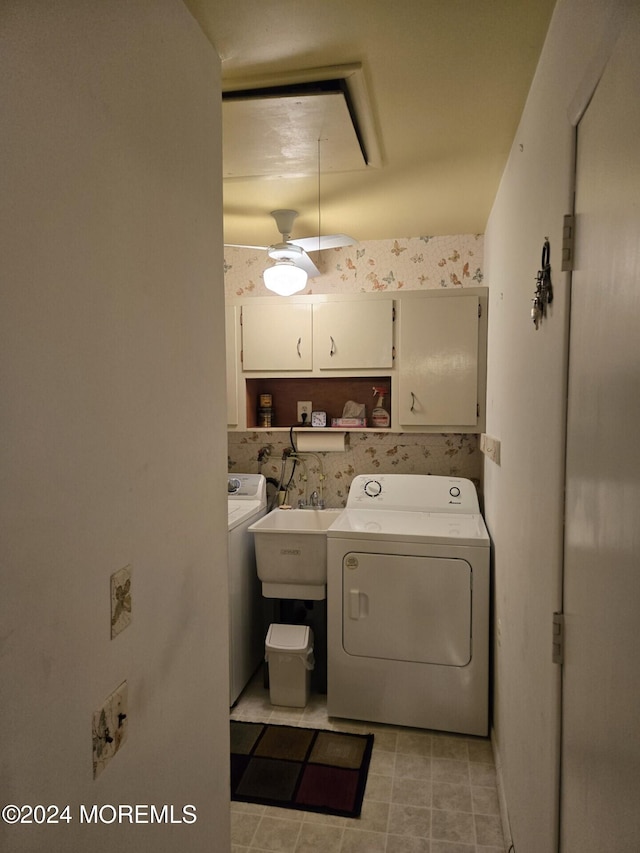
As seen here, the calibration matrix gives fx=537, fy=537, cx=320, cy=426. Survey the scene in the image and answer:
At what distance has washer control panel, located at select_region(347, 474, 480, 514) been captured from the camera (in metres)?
3.00

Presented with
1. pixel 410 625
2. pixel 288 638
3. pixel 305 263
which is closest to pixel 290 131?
pixel 305 263

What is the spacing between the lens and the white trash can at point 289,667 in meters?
2.69

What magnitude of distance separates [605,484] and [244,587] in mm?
2281

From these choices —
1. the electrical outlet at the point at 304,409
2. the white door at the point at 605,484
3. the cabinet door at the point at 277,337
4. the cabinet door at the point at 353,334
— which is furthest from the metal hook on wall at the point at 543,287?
the electrical outlet at the point at 304,409

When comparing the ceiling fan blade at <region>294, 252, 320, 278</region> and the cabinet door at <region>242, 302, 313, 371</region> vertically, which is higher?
the ceiling fan blade at <region>294, 252, 320, 278</region>

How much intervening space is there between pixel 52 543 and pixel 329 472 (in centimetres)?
265

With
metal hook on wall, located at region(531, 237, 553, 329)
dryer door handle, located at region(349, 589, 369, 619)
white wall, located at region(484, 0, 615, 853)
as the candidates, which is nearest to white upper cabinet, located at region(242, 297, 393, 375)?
white wall, located at region(484, 0, 615, 853)

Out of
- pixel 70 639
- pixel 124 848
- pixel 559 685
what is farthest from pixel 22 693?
pixel 559 685

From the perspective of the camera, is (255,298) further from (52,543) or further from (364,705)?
(52,543)

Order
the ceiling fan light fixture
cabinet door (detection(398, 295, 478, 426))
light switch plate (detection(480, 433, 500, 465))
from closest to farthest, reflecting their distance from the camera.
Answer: light switch plate (detection(480, 433, 500, 465)) → the ceiling fan light fixture → cabinet door (detection(398, 295, 478, 426))

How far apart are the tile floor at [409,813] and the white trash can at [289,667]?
434mm

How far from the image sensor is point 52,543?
0.78 metres

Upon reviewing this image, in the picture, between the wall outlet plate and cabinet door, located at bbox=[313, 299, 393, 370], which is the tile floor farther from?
cabinet door, located at bbox=[313, 299, 393, 370]

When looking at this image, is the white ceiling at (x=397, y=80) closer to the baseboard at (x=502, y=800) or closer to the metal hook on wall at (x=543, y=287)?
the metal hook on wall at (x=543, y=287)
